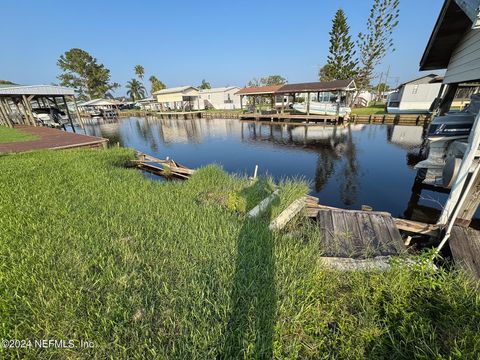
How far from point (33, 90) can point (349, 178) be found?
23.6 metres

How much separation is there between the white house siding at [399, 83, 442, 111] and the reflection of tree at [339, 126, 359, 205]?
1867 cm

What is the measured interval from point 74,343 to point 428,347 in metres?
3.11

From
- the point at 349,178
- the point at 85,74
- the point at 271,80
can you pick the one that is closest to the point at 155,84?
the point at 85,74

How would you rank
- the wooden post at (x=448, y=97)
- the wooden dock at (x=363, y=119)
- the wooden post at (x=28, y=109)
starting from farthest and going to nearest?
the wooden dock at (x=363, y=119), the wooden post at (x=28, y=109), the wooden post at (x=448, y=97)

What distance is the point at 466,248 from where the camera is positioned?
3.28 meters

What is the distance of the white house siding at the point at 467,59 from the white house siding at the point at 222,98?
125 feet

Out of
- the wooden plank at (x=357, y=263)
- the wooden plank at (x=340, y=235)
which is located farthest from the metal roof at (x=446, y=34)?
the wooden plank at (x=357, y=263)

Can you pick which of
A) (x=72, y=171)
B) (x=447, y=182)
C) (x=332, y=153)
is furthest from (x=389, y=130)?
(x=72, y=171)

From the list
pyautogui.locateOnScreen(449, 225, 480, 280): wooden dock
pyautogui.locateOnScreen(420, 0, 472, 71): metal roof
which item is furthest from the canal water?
pyautogui.locateOnScreen(420, 0, 472, 71): metal roof

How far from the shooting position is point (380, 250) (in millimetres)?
3332

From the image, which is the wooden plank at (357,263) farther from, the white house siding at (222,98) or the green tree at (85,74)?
the green tree at (85,74)

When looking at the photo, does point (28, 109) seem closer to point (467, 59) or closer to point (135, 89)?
point (467, 59)

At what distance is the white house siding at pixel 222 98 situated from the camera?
136 feet

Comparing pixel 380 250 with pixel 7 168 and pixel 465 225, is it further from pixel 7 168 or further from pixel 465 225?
pixel 7 168
